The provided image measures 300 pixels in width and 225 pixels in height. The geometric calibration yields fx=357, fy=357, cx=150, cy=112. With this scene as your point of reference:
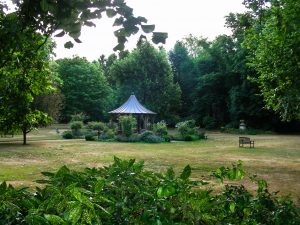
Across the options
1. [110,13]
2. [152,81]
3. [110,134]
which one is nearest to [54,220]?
[110,13]

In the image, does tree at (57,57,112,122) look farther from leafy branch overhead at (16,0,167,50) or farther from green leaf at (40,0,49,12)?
green leaf at (40,0,49,12)

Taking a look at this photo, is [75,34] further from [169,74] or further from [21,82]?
[169,74]

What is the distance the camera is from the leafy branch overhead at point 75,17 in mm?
2538

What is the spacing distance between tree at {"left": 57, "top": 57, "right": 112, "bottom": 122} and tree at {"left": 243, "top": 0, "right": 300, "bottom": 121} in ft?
156

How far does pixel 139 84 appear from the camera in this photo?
63.3m

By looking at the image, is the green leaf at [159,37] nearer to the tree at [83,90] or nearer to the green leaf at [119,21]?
the green leaf at [119,21]

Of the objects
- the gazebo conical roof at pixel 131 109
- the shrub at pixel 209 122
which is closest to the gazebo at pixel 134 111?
the gazebo conical roof at pixel 131 109

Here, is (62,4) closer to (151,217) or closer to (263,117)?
(151,217)


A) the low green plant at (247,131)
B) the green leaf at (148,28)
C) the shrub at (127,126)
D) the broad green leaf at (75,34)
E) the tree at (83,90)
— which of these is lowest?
the low green plant at (247,131)

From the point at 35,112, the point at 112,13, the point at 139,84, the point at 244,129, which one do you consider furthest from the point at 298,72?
the point at 139,84

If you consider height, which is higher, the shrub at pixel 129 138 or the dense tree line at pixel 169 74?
the dense tree line at pixel 169 74

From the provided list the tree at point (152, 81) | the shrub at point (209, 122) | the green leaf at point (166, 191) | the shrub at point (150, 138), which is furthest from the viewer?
the tree at point (152, 81)

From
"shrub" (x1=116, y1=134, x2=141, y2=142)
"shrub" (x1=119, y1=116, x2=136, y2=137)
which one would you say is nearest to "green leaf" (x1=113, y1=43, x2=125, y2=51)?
"shrub" (x1=116, y1=134, x2=141, y2=142)

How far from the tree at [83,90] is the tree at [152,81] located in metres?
3.58
